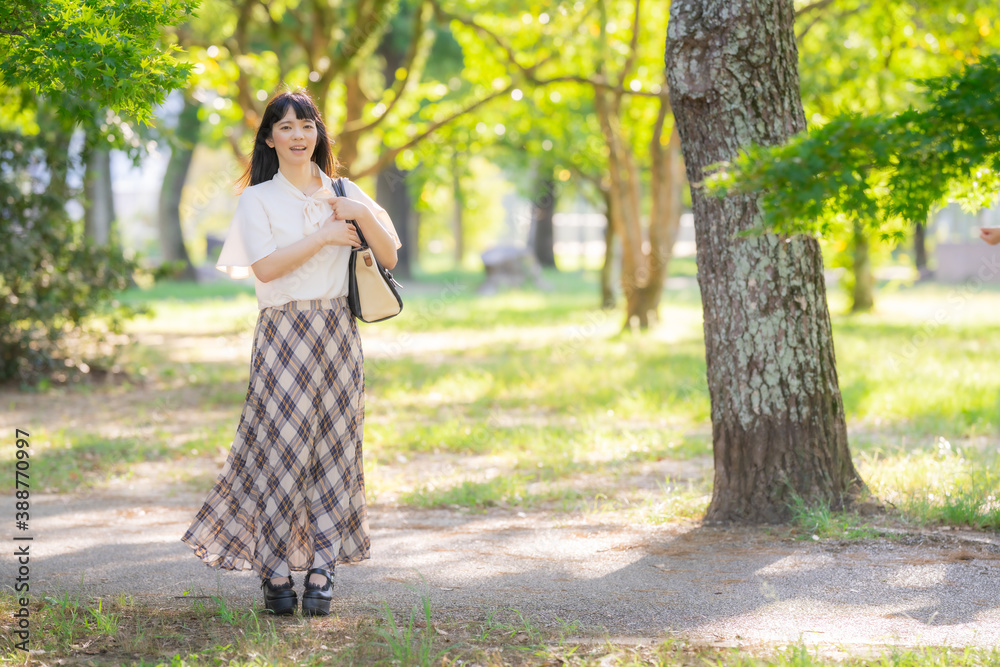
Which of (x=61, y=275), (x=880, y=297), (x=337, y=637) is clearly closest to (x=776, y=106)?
(x=337, y=637)

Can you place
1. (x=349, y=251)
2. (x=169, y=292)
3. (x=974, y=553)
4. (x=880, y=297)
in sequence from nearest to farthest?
1. (x=349, y=251)
2. (x=974, y=553)
3. (x=880, y=297)
4. (x=169, y=292)

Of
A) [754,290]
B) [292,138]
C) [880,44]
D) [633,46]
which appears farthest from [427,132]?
[292,138]

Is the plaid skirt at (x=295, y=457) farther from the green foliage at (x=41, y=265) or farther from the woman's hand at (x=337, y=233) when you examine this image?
the green foliage at (x=41, y=265)

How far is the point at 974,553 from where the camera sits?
13.4ft

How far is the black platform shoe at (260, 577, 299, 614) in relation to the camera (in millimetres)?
3467

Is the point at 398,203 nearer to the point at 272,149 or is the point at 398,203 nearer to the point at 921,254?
the point at 921,254

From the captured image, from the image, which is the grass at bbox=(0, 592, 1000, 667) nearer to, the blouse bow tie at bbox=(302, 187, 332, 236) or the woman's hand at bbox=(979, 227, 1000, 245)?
the blouse bow tie at bbox=(302, 187, 332, 236)

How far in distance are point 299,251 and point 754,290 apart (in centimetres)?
223

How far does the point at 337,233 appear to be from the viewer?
11.0 feet

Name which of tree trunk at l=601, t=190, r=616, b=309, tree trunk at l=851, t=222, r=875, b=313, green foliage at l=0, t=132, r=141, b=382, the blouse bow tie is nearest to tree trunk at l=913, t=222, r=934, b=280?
tree trunk at l=851, t=222, r=875, b=313

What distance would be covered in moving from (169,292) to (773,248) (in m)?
20.8

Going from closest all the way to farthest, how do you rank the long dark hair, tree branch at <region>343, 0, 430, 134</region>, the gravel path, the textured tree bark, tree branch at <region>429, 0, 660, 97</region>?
the gravel path → the long dark hair → the textured tree bark → tree branch at <region>429, 0, 660, 97</region> → tree branch at <region>343, 0, 430, 134</region>

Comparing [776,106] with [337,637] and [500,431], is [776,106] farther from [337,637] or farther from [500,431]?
[500,431]

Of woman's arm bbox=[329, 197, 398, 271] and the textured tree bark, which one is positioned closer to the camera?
woman's arm bbox=[329, 197, 398, 271]
